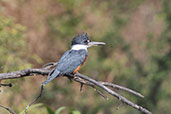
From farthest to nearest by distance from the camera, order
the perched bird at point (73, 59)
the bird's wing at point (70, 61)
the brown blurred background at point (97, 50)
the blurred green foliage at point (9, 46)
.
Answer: the brown blurred background at point (97, 50) < the blurred green foliage at point (9, 46) < the bird's wing at point (70, 61) < the perched bird at point (73, 59)

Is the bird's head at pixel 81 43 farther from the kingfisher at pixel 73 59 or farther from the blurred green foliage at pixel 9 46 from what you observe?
the blurred green foliage at pixel 9 46

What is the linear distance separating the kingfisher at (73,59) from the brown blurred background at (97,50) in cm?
342

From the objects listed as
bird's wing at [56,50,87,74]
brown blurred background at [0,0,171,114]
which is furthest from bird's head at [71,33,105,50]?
brown blurred background at [0,0,171,114]

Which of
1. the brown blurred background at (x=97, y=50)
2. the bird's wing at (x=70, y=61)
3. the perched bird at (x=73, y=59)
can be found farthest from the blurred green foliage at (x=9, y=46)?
the bird's wing at (x=70, y=61)

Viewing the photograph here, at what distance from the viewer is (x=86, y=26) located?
11148 mm

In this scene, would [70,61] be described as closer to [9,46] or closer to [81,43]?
[81,43]

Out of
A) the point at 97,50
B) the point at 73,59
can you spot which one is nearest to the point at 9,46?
the point at 73,59

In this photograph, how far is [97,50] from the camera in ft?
33.7

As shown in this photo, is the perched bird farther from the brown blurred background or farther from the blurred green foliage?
the brown blurred background

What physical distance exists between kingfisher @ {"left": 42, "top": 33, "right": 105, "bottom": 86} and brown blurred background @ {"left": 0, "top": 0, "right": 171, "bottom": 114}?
342cm

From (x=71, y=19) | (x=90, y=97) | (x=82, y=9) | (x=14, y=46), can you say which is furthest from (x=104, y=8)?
(x=14, y=46)

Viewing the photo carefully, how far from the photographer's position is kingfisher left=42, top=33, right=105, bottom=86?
2.92 metres

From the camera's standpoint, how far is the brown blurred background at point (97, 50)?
8430mm

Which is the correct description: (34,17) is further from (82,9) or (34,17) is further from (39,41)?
(82,9)
